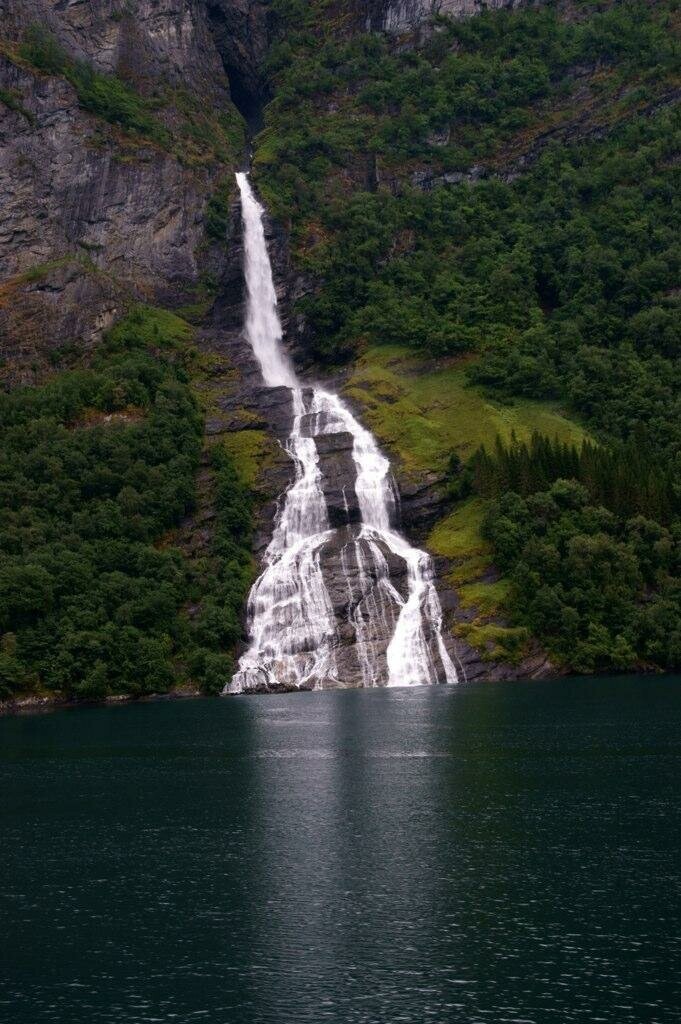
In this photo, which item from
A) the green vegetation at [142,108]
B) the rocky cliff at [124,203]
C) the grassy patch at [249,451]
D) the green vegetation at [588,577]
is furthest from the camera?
the green vegetation at [142,108]

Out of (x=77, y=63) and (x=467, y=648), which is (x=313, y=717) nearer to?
(x=467, y=648)

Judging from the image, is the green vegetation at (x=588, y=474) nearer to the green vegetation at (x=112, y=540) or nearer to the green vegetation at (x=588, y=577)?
the green vegetation at (x=588, y=577)

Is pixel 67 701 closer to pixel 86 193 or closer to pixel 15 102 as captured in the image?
pixel 86 193

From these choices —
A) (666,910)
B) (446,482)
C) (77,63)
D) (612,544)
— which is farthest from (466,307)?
(666,910)

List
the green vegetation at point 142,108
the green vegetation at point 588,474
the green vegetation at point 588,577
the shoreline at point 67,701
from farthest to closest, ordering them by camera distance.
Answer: the green vegetation at point 142,108 < the green vegetation at point 588,474 < the green vegetation at point 588,577 < the shoreline at point 67,701

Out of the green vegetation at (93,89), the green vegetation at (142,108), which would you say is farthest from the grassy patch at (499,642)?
the green vegetation at (93,89)
